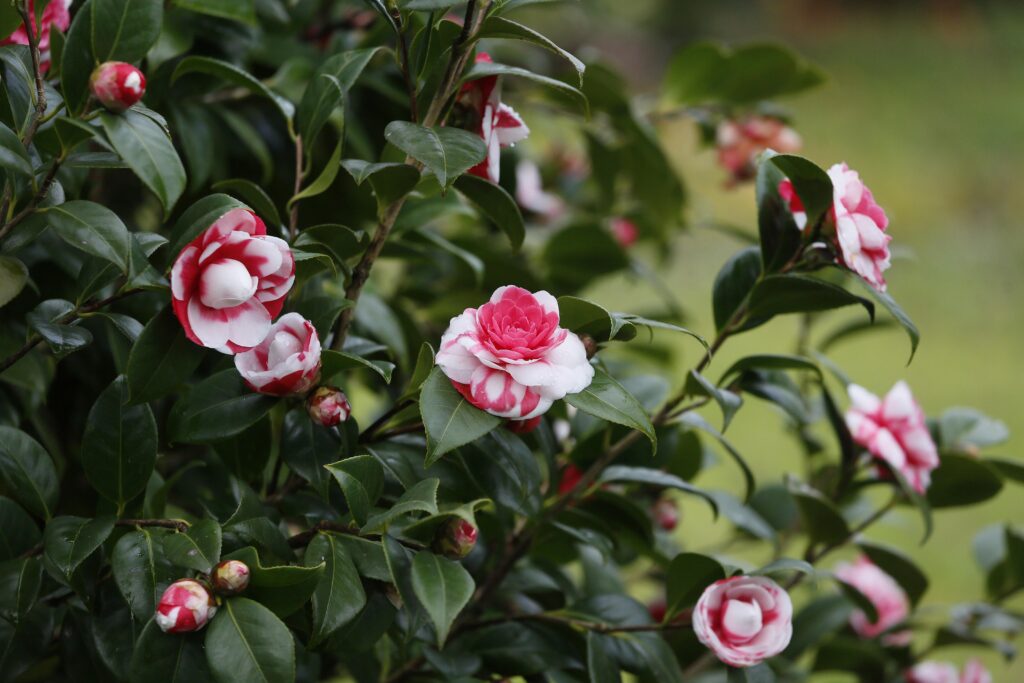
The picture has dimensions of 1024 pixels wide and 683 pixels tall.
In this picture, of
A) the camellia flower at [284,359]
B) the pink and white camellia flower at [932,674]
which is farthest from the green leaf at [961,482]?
the camellia flower at [284,359]

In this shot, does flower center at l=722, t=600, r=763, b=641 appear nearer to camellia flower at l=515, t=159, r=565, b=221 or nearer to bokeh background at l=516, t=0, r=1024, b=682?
bokeh background at l=516, t=0, r=1024, b=682

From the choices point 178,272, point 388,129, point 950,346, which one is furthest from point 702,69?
point 950,346

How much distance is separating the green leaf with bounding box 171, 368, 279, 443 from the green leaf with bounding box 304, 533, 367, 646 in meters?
0.08

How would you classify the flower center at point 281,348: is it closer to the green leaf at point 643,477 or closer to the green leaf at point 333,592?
the green leaf at point 333,592

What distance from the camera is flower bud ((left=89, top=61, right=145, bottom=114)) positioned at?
1.83 feet

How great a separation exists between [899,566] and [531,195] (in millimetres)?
561

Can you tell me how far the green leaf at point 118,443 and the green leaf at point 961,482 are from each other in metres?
0.60

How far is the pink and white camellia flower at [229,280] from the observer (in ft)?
1.81

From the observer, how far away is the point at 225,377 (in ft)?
2.04

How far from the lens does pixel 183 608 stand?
52 cm

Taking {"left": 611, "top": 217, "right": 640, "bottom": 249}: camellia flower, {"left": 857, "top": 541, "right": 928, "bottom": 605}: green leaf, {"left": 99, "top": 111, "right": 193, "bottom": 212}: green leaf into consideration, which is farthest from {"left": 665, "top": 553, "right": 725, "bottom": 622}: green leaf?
{"left": 611, "top": 217, "right": 640, "bottom": 249}: camellia flower

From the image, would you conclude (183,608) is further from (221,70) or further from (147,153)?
(221,70)

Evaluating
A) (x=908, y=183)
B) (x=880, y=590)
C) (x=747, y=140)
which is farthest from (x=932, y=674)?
(x=908, y=183)

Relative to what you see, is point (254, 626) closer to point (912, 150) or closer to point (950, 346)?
point (950, 346)
